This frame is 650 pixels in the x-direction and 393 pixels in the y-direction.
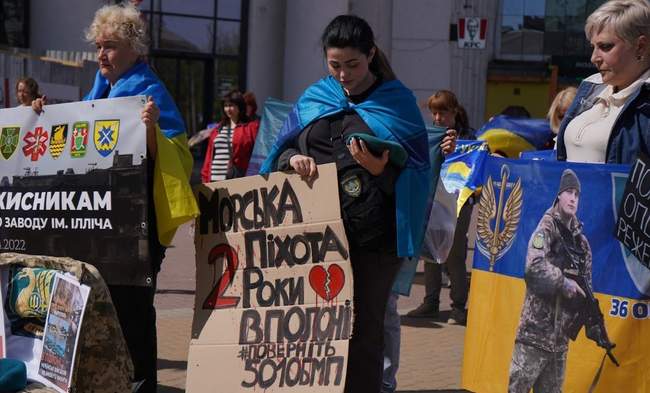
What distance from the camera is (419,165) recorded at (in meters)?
4.64

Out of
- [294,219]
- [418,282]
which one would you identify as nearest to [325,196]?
[294,219]

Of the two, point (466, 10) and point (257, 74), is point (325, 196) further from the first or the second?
point (466, 10)

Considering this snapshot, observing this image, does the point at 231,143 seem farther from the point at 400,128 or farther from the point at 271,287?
the point at 400,128

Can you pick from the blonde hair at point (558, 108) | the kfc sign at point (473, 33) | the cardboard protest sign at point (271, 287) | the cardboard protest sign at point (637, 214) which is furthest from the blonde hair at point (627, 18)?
the kfc sign at point (473, 33)

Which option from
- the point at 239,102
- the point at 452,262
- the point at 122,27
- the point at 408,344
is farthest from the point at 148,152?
the point at 239,102

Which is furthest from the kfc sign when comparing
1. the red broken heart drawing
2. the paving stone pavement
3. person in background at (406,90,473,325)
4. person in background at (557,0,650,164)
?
A: person in background at (557,0,650,164)

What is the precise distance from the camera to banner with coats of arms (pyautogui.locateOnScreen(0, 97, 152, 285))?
15.9ft

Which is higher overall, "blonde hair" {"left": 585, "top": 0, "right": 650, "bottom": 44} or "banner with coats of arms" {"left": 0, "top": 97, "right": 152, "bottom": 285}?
"blonde hair" {"left": 585, "top": 0, "right": 650, "bottom": 44}

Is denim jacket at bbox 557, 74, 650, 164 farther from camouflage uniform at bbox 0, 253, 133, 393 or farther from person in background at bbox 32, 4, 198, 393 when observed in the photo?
camouflage uniform at bbox 0, 253, 133, 393

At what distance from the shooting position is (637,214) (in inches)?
153

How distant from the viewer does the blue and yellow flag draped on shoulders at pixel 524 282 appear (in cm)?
391

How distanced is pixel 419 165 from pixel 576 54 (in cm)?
2602

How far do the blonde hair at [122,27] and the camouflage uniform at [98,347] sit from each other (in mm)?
1190

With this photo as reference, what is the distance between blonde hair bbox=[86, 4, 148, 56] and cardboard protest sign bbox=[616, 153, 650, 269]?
232cm
